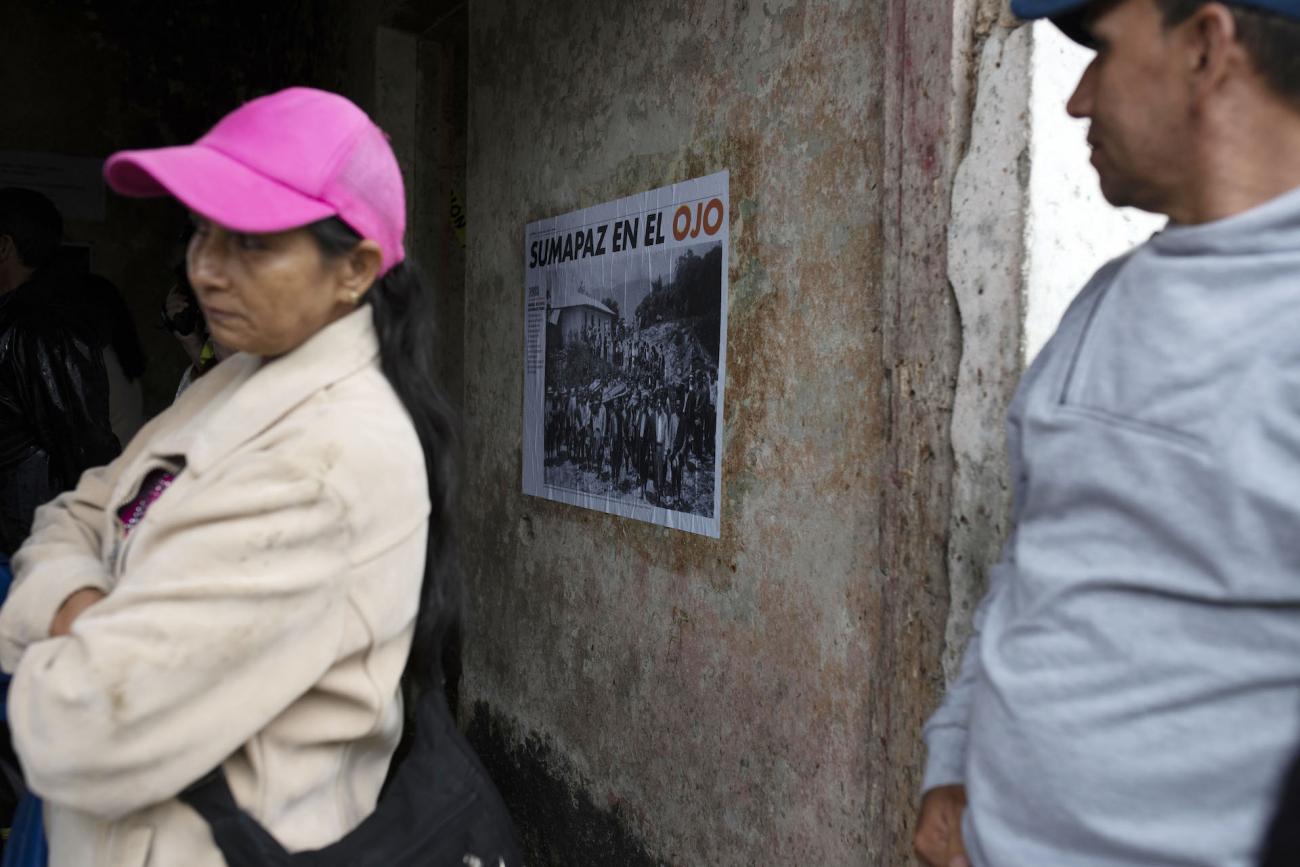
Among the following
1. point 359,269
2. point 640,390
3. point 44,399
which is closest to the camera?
point 359,269

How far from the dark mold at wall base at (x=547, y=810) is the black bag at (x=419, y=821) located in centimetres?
155

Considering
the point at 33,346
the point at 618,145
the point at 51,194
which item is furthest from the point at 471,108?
the point at 51,194

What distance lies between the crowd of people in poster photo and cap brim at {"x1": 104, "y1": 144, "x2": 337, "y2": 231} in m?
1.39

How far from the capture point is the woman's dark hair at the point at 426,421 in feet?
4.34

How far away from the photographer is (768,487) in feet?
7.42

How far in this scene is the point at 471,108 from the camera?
3.75 m

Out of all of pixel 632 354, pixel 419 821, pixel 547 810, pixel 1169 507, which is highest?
pixel 632 354

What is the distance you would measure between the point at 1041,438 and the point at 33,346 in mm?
3055

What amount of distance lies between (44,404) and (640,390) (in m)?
1.88

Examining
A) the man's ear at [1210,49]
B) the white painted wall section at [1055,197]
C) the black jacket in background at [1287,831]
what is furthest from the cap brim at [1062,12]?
the black jacket in background at [1287,831]

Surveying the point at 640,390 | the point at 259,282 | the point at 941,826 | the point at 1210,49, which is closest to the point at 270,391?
the point at 259,282

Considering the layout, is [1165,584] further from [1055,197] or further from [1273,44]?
[1055,197]

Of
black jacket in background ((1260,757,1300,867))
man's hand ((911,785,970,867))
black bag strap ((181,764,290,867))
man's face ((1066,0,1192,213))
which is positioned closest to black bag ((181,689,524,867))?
black bag strap ((181,764,290,867))

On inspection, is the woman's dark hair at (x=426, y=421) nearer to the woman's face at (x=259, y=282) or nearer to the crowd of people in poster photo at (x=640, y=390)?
the woman's face at (x=259, y=282)
